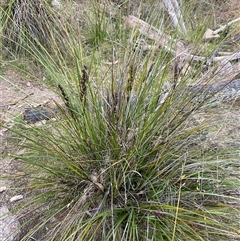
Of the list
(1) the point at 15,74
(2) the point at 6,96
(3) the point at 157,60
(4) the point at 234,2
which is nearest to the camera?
(3) the point at 157,60

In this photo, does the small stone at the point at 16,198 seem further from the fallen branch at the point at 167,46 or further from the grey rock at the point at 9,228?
the fallen branch at the point at 167,46

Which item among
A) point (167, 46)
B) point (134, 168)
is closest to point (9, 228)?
point (134, 168)

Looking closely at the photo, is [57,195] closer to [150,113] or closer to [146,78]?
[150,113]

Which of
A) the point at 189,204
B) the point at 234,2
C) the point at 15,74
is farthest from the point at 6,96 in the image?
the point at 234,2

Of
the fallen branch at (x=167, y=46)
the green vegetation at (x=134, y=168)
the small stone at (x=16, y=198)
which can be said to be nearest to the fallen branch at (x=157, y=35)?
the fallen branch at (x=167, y=46)

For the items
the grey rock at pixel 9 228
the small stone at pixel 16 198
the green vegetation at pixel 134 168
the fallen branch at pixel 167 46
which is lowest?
the grey rock at pixel 9 228

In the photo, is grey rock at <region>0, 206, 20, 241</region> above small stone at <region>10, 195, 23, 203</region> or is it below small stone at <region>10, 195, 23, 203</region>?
below

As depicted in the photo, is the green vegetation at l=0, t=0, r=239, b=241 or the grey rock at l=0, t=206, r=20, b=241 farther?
the grey rock at l=0, t=206, r=20, b=241

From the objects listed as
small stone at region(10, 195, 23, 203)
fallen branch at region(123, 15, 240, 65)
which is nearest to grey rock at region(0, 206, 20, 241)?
small stone at region(10, 195, 23, 203)

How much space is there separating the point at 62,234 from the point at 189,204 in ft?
1.72

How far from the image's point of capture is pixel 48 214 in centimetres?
166

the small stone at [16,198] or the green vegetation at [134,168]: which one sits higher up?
the green vegetation at [134,168]

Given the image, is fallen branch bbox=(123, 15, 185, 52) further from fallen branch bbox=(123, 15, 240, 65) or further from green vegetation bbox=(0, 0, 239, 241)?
green vegetation bbox=(0, 0, 239, 241)

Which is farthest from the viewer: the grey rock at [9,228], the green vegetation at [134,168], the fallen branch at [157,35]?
the fallen branch at [157,35]
